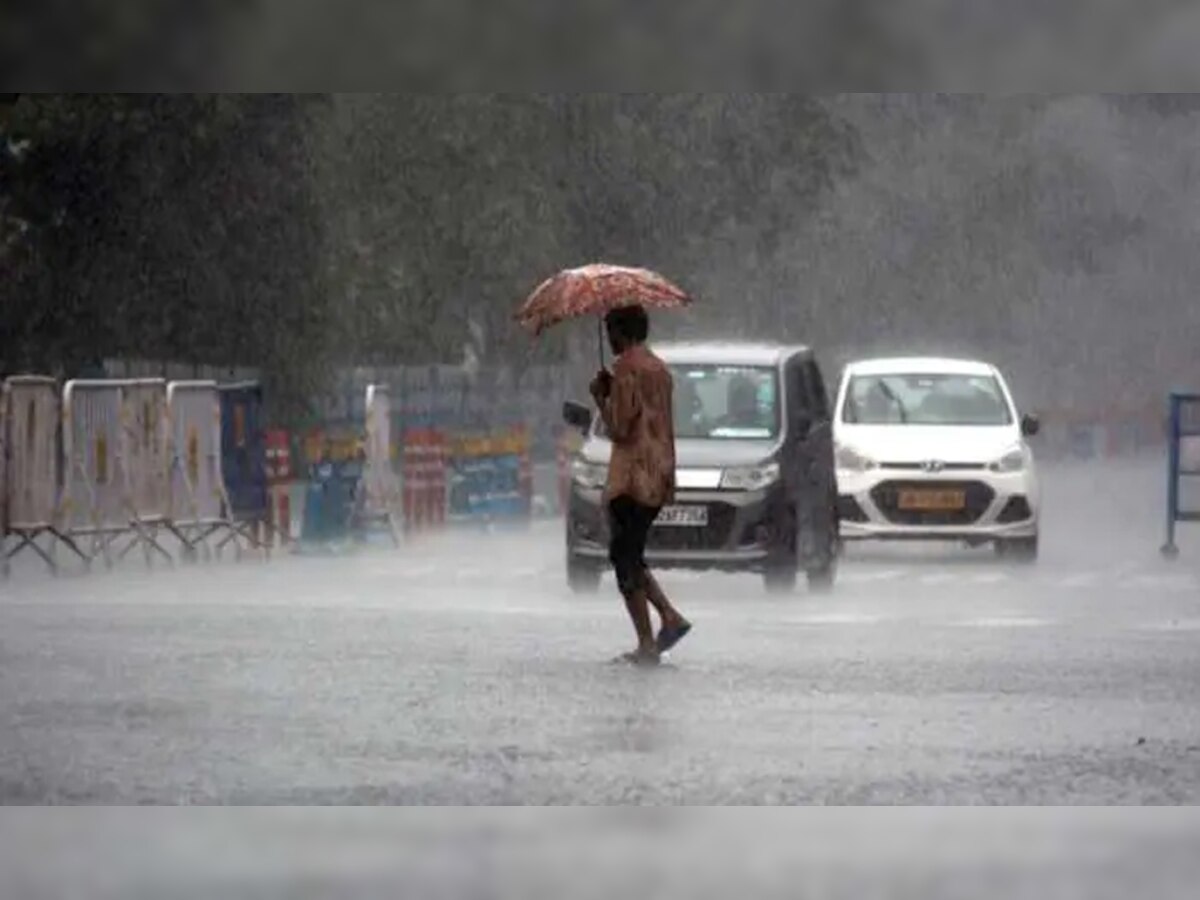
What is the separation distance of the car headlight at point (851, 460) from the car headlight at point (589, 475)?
5169mm

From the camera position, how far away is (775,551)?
26.0 meters

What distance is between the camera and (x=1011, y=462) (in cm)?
3095

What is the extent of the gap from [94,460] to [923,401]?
26.7 feet

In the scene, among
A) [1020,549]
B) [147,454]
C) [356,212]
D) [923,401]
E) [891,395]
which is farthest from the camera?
[356,212]

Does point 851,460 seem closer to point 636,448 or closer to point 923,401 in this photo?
point 923,401

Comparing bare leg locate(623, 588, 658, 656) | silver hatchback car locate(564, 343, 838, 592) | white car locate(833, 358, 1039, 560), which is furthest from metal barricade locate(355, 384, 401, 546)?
bare leg locate(623, 588, 658, 656)

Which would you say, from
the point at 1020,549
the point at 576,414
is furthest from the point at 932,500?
the point at 576,414

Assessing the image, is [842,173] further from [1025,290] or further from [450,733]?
[450,733]

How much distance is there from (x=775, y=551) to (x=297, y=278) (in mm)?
20425

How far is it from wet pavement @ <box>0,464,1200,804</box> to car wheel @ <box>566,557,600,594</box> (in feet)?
0.99

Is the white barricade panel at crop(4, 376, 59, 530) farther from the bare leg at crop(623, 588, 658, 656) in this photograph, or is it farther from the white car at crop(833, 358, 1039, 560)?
the bare leg at crop(623, 588, 658, 656)

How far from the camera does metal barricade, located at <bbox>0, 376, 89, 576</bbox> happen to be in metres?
29.0

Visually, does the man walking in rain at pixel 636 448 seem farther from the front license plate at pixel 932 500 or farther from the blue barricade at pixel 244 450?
the blue barricade at pixel 244 450

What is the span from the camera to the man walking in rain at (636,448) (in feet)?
62.8
